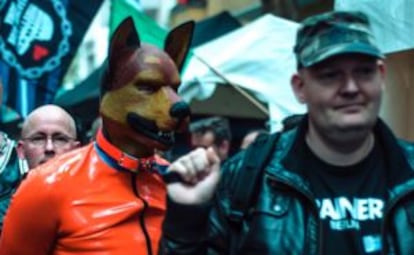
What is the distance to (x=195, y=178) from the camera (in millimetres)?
2906

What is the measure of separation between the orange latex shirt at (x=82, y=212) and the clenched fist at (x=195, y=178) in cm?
99

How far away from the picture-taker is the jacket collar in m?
3.96

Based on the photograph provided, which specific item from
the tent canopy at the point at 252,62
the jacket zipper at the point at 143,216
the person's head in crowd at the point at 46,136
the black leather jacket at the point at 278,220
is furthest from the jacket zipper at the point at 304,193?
Result: the tent canopy at the point at 252,62

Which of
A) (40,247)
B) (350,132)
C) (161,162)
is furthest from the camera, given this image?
(161,162)

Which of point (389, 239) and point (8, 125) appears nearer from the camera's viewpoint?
point (389, 239)

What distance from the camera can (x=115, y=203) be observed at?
3.89m

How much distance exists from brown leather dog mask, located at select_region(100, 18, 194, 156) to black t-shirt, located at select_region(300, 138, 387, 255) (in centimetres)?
108

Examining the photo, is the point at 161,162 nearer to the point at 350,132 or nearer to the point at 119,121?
the point at 119,121

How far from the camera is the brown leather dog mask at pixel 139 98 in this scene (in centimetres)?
397

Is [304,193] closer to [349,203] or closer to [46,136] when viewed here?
[349,203]

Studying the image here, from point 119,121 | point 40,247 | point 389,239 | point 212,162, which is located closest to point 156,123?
point 119,121

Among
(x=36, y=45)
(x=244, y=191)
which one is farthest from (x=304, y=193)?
(x=36, y=45)

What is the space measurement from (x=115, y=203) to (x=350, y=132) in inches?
51.2

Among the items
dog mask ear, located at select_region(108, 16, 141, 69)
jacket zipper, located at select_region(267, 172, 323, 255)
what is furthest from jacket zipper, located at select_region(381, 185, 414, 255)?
dog mask ear, located at select_region(108, 16, 141, 69)
